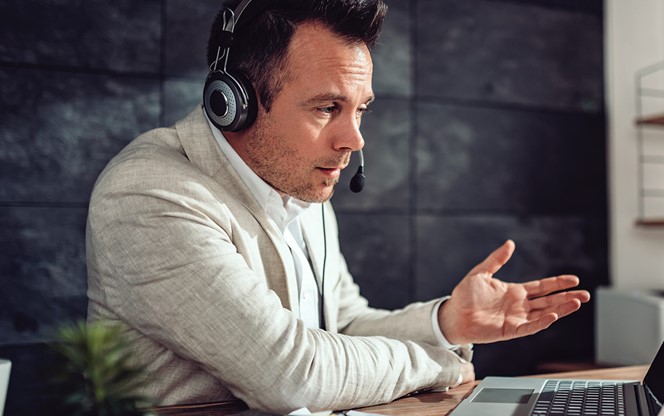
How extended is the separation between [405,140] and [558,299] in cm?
173

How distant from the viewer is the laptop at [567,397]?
3.31ft

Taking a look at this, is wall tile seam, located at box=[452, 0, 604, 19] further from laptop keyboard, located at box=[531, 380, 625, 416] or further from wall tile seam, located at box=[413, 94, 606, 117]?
laptop keyboard, located at box=[531, 380, 625, 416]

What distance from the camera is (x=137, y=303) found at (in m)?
1.14

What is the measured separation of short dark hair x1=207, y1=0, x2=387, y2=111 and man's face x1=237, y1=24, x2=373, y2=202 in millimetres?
17

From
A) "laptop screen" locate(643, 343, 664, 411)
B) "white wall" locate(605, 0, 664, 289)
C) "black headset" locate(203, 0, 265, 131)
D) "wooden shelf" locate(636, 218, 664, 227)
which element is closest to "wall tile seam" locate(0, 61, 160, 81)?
"black headset" locate(203, 0, 265, 131)

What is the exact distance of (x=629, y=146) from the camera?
10.9ft

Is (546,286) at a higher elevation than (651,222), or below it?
below

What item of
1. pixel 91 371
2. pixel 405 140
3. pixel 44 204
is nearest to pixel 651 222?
pixel 405 140

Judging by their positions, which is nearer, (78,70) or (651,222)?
(78,70)

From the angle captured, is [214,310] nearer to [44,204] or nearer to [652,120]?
[44,204]

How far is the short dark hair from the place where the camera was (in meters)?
1.42

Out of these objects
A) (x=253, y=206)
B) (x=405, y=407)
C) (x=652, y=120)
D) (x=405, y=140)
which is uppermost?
(x=652, y=120)

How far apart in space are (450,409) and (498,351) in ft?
6.91

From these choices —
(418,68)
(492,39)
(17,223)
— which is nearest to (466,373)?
(17,223)
